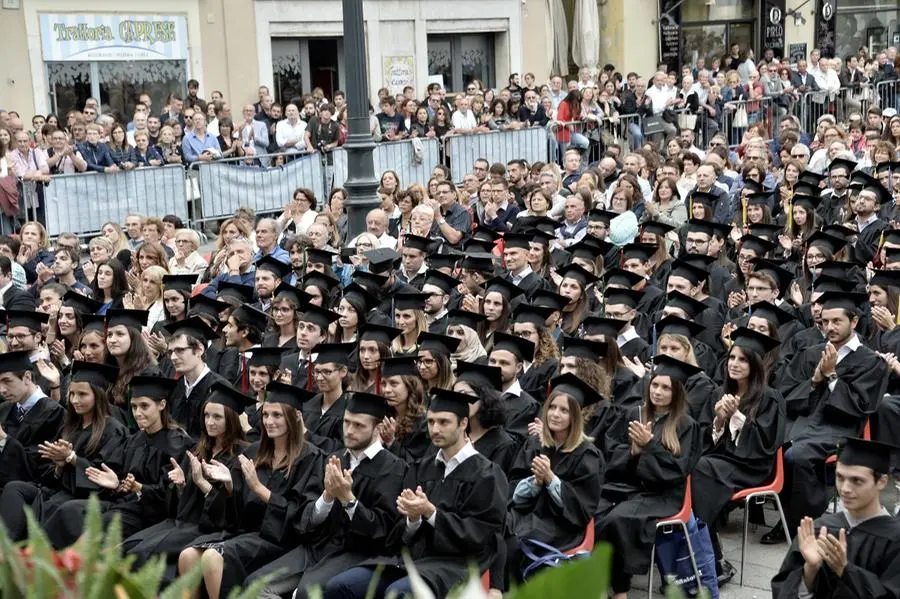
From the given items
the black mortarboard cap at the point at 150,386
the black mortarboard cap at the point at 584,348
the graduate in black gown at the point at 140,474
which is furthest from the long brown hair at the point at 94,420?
the black mortarboard cap at the point at 584,348

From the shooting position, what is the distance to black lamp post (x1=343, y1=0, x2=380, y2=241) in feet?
46.3

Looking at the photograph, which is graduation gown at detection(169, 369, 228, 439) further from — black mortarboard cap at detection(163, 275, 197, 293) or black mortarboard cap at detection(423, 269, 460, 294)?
black mortarboard cap at detection(423, 269, 460, 294)

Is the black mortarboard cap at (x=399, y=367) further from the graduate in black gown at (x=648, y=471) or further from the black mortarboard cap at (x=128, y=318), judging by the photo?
the black mortarboard cap at (x=128, y=318)

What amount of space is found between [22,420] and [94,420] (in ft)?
2.58

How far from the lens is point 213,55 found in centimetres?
2420

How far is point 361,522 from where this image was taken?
279 inches

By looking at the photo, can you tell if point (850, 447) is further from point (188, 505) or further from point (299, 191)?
point (299, 191)

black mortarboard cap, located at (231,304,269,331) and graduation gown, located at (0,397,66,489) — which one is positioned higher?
black mortarboard cap, located at (231,304,269,331)

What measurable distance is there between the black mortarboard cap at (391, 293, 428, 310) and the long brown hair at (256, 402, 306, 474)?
2.87 metres

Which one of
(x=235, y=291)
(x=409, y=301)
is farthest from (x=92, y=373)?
(x=235, y=291)

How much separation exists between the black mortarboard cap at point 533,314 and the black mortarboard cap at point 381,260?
2644 millimetres

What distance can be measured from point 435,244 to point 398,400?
217 inches

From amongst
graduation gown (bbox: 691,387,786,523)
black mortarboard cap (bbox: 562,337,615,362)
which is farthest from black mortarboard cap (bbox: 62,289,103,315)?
graduation gown (bbox: 691,387,786,523)

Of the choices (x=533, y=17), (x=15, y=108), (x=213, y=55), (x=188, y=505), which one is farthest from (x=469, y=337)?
(x=533, y=17)
